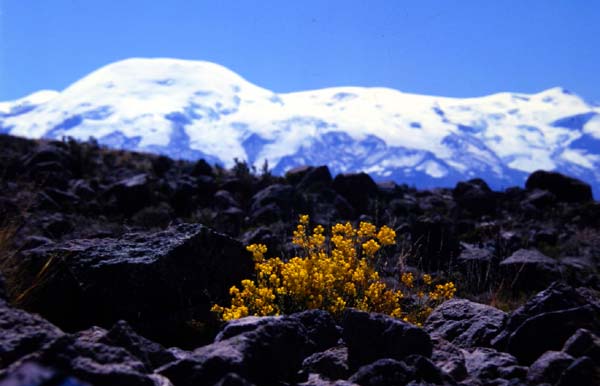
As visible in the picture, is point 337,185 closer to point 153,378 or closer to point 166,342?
point 166,342

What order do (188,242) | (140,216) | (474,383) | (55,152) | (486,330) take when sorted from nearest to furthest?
1. (474,383)
2. (486,330)
3. (188,242)
4. (140,216)
5. (55,152)

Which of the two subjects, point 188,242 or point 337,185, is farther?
point 337,185

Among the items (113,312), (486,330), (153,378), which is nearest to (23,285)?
(113,312)

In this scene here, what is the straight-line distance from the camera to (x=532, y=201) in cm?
2369

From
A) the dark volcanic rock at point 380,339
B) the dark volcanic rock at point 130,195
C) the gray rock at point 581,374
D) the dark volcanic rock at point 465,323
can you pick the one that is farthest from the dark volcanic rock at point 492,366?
the dark volcanic rock at point 130,195

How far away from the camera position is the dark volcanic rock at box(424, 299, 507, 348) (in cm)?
614

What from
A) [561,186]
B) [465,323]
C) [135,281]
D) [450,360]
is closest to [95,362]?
[450,360]

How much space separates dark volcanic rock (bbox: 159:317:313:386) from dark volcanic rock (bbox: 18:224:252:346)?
2164mm

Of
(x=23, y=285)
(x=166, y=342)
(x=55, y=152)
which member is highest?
(x=55, y=152)

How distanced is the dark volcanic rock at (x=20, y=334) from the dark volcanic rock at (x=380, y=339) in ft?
6.90

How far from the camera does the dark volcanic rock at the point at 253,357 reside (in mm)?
4411

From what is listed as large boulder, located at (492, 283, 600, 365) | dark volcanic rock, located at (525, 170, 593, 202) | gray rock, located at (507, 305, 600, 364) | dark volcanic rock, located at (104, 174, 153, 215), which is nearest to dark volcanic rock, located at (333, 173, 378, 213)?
dark volcanic rock, located at (104, 174, 153, 215)

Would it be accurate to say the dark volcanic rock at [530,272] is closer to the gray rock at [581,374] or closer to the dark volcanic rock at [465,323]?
the dark volcanic rock at [465,323]

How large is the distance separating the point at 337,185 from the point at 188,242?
54.9 feet
